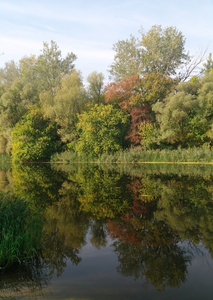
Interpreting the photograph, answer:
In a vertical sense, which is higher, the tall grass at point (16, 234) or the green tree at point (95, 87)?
the green tree at point (95, 87)

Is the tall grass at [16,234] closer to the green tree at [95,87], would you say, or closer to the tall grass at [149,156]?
the tall grass at [149,156]

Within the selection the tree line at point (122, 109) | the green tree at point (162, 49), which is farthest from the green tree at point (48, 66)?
the green tree at point (162, 49)

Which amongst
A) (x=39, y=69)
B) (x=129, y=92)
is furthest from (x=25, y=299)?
(x=39, y=69)

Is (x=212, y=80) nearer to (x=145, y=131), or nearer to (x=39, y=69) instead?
(x=145, y=131)

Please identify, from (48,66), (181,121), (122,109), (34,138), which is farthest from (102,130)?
(48,66)

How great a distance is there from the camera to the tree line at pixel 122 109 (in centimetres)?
3669

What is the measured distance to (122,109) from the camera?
4069 centimetres

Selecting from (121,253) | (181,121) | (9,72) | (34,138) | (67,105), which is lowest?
(121,253)

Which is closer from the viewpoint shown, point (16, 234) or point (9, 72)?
point (16, 234)

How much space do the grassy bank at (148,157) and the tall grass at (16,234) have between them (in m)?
27.4

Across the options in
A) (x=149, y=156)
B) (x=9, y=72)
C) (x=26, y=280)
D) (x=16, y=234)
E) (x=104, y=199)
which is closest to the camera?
(x=26, y=280)

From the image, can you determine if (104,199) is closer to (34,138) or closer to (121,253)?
(121,253)

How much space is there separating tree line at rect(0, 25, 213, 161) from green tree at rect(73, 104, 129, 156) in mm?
130

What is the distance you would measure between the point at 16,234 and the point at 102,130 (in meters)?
33.1
